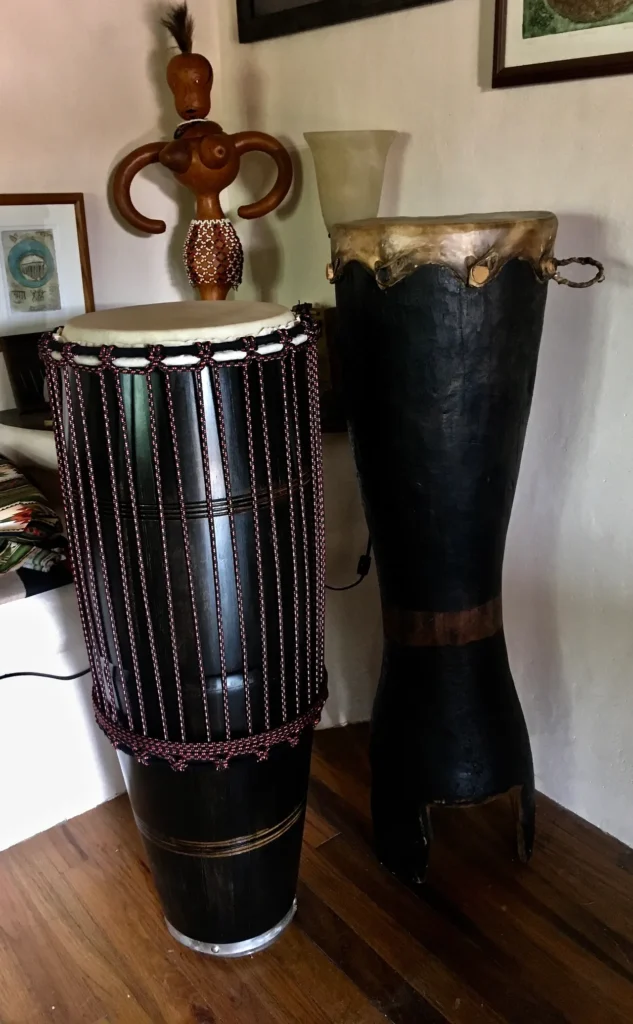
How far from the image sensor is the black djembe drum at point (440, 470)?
1.02 m

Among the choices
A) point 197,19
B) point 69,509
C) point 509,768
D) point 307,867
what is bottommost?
point 307,867

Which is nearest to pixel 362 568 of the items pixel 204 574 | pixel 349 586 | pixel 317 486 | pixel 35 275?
pixel 349 586

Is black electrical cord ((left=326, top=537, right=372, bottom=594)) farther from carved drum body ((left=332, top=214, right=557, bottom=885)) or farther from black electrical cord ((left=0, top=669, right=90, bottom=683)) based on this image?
black electrical cord ((left=0, top=669, right=90, bottom=683))

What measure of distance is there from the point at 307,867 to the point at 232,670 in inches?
19.3

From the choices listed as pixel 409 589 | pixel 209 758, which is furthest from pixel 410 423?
pixel 209 758

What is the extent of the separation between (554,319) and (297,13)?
30.2 inches

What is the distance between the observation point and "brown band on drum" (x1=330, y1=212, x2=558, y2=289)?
3.24 feet

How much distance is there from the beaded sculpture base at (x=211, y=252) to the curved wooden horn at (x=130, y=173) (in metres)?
0.12

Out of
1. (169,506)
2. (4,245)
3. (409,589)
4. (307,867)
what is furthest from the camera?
(4,245)

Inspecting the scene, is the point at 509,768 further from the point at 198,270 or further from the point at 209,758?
the point at 198,270

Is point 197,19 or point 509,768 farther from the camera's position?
point 197,19

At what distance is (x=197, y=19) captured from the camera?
172cm

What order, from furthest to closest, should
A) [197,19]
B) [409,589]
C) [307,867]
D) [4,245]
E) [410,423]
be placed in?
[197,19] → [4,245] → [307,867] → [409,589] → [410,423]

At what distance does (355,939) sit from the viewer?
122 cm
